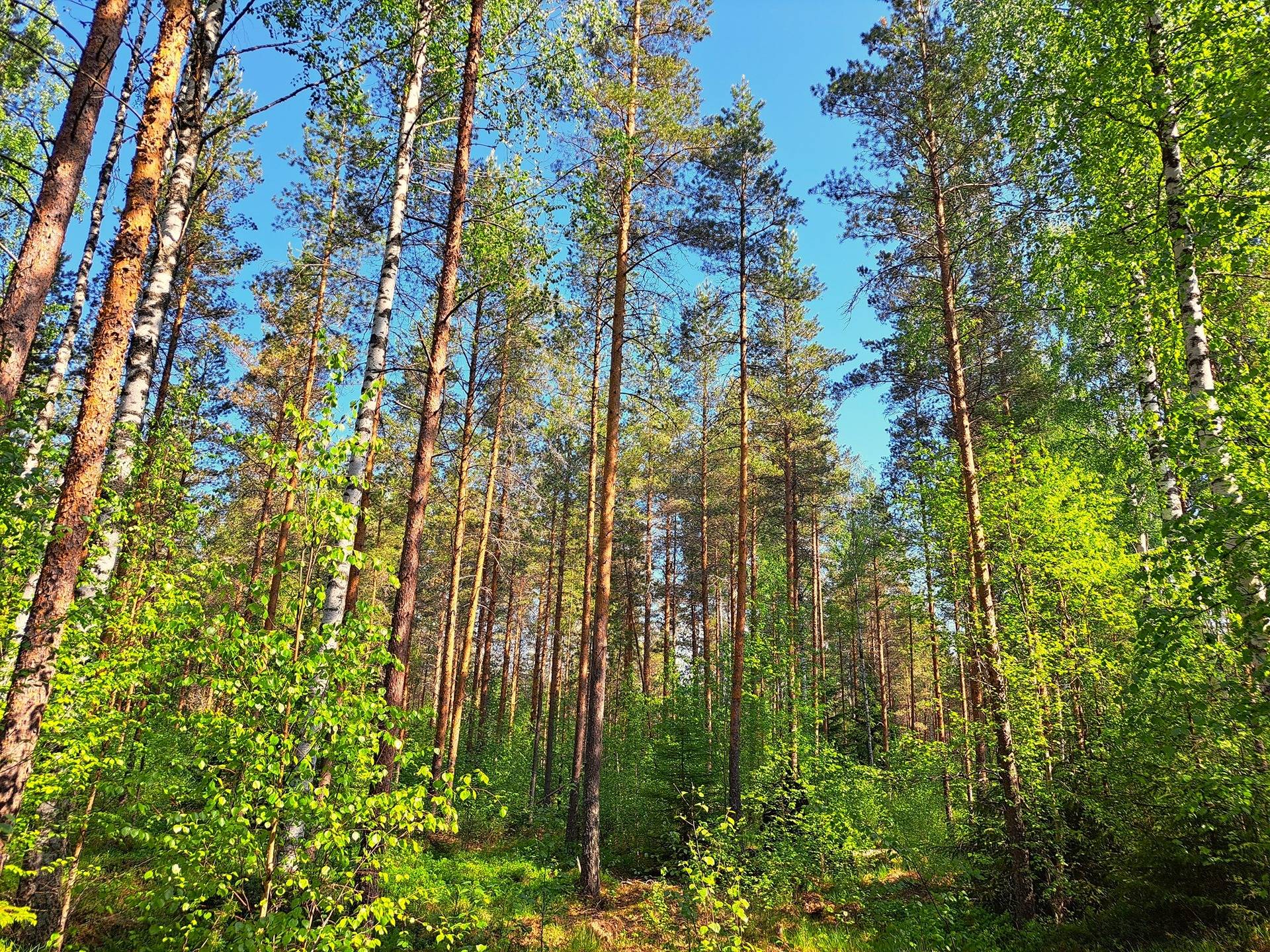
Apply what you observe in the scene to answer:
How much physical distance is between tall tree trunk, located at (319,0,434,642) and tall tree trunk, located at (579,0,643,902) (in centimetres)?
348

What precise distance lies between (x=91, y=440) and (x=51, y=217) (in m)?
2.50

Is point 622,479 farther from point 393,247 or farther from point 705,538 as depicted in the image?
point 393,247

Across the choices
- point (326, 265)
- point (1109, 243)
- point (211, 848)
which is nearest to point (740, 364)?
point (1109, 243)

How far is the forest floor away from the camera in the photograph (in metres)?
7.65

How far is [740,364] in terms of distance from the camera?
15711 mm

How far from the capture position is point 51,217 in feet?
17.6

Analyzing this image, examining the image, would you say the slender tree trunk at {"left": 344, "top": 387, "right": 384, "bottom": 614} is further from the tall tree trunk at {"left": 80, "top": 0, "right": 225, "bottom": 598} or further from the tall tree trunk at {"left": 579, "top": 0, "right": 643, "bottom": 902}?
the tall tree trunk at {"left": 579, "top": 0, "right": 643, "bottom": 902}

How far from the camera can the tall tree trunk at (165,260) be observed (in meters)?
6.44

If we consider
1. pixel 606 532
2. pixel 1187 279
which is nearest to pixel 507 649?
pixel 606 532

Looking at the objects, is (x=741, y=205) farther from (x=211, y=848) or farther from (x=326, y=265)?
(x=211, y=848)

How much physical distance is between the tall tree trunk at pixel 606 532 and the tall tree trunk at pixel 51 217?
7.12 metres

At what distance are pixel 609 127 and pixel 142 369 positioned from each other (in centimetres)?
930

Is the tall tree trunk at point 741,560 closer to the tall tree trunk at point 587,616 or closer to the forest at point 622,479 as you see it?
the forest at point 622,479

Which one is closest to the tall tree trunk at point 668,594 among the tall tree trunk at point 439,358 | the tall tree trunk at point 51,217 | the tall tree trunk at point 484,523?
the tall tree trunk at point 484,523
